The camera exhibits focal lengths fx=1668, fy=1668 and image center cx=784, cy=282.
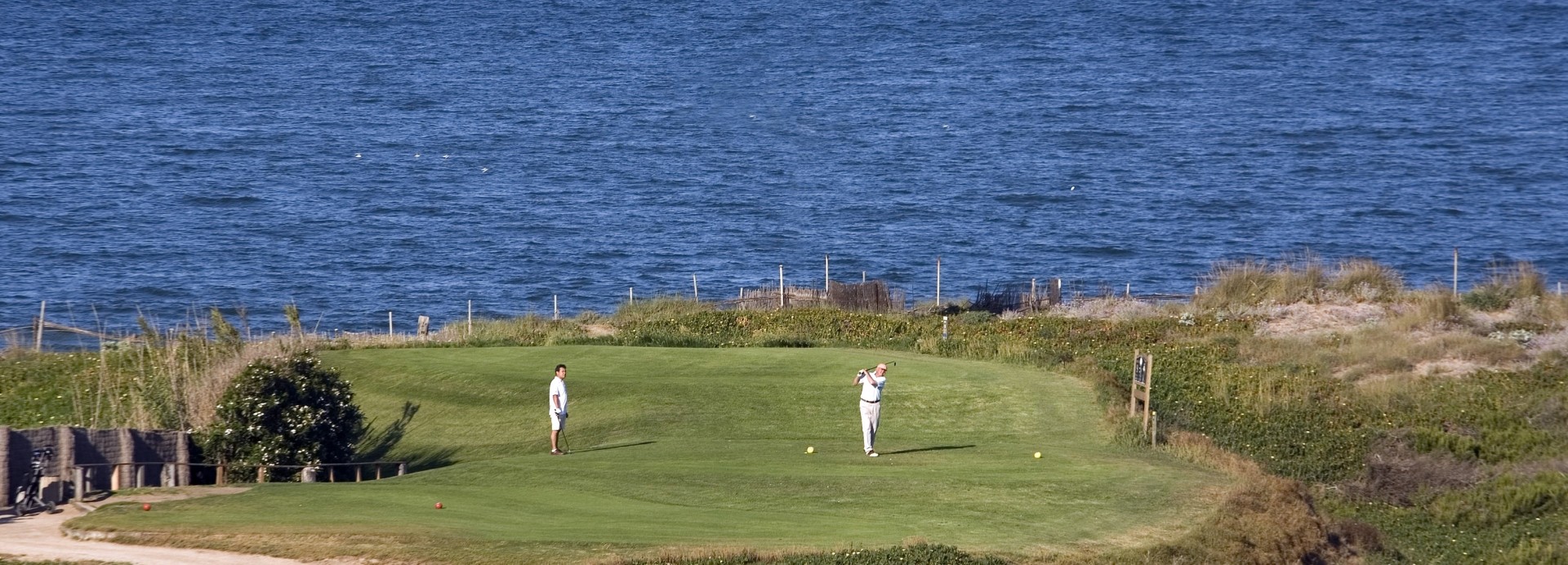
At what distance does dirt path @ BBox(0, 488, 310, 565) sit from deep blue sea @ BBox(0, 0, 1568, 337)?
50.7 meters

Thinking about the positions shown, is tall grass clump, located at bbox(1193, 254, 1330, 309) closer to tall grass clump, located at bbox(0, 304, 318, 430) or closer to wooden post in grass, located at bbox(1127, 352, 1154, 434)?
wooden post in grass, located at bbox(1127, 352, 1154, 434)

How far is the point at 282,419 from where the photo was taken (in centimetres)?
2997

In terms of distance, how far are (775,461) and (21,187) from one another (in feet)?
278

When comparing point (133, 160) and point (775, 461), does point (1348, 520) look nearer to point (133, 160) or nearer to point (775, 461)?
point (775, 461)

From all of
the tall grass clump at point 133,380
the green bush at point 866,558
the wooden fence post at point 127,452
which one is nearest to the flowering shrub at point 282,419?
the tall grass clump at point 133,380

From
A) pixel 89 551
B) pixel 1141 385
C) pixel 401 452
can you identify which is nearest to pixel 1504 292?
pixel 1141 385

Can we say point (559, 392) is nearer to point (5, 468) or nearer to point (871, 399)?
point (871, 399)

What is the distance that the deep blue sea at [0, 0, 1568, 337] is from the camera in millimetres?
84312

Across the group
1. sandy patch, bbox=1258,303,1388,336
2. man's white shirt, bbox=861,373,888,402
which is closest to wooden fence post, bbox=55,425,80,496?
man's white shirt, bbox=861,373,888,402

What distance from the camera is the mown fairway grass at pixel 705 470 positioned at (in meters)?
22.0

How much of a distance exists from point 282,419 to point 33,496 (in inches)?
222

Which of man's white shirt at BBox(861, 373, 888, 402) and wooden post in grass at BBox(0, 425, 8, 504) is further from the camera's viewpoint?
man's white shirt at BBox(861, 373, 888, 402)

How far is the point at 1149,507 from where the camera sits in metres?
24.7

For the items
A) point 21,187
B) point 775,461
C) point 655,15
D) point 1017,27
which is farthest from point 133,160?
point 775,461
